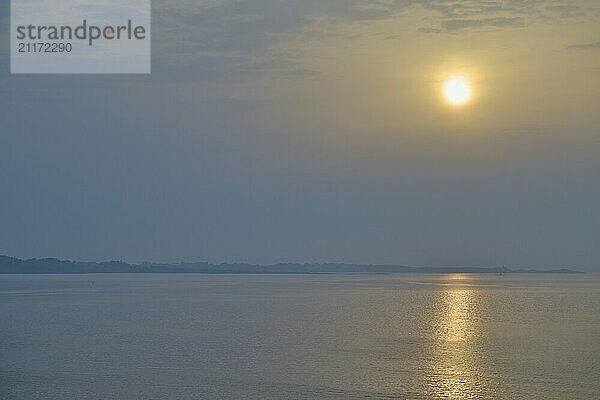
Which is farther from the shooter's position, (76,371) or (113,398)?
(76,371)

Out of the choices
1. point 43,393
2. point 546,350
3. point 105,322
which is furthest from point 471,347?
point 105,322

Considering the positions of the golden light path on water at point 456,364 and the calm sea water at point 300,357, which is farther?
the calm sea water at point 300,357

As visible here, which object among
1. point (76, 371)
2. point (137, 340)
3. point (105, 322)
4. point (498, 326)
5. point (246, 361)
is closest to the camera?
point (76, 371)

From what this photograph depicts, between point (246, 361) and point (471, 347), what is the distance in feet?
36.4

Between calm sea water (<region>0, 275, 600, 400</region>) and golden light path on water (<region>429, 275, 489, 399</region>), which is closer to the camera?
golden light path on water (<region>429, 275, 489, 399</region>)

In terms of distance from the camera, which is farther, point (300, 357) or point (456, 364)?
point (300, 357)

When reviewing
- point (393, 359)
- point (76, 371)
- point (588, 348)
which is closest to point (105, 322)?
point (76, 371)

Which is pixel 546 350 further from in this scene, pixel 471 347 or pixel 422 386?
pixel 422 386

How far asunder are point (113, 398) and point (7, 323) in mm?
31317

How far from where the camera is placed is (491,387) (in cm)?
2539

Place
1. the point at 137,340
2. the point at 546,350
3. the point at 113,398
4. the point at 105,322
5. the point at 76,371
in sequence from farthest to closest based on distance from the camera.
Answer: the point at 105,322, the point at 137,340, the point at 546,350, the point at 76,371, the point at 113,398

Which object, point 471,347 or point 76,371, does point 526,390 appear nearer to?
point 471,347

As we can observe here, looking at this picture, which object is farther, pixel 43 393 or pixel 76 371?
pixel 76 371

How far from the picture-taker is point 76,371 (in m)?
29.4
